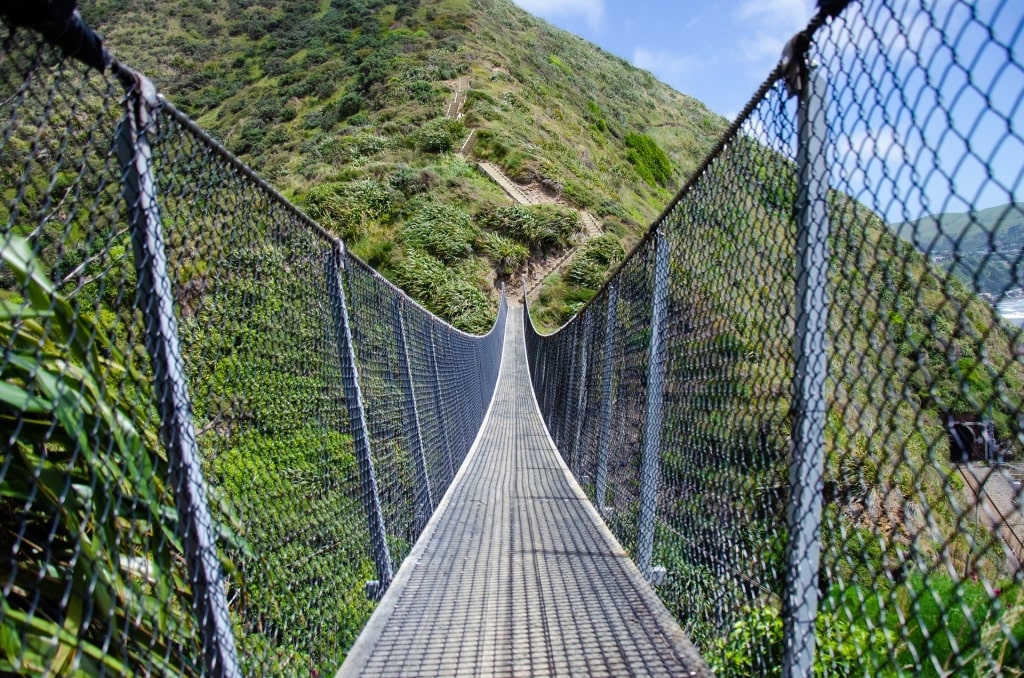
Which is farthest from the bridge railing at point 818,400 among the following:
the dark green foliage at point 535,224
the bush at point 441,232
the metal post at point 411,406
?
the dark green foliage at point 535,224

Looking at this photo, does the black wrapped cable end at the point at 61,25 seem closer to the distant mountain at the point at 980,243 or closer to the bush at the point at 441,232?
the distant mountain at the point at 980,243

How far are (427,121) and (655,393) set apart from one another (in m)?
27.1

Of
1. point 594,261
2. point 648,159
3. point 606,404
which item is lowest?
point 606,404

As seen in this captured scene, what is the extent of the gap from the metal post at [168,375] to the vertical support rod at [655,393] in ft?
6.51

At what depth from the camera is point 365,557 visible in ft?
10.4

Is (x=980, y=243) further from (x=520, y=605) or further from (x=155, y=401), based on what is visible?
(x=520, y=605)

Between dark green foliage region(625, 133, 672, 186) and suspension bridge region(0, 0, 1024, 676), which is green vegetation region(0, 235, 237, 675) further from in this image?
dark green foliage region(625, 133, 672, 186)

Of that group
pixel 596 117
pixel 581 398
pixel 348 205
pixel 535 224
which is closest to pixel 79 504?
pixel 581 398

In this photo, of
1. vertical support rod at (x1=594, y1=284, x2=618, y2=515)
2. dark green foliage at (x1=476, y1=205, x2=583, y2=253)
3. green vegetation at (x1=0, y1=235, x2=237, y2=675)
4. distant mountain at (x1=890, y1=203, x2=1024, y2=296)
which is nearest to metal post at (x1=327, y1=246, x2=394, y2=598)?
green vegetation at (x1=0, y1=235, x2=237, y2=675)

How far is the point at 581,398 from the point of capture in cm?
570

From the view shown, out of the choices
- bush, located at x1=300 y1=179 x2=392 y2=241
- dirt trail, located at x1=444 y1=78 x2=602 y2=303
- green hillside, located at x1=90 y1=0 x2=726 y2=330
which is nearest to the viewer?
bush, located at x1=300 y1=179 x2=392 y2=241

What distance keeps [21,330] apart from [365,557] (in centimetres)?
211

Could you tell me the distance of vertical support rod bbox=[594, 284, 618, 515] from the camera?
4.27 metres

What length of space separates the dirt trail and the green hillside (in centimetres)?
26
